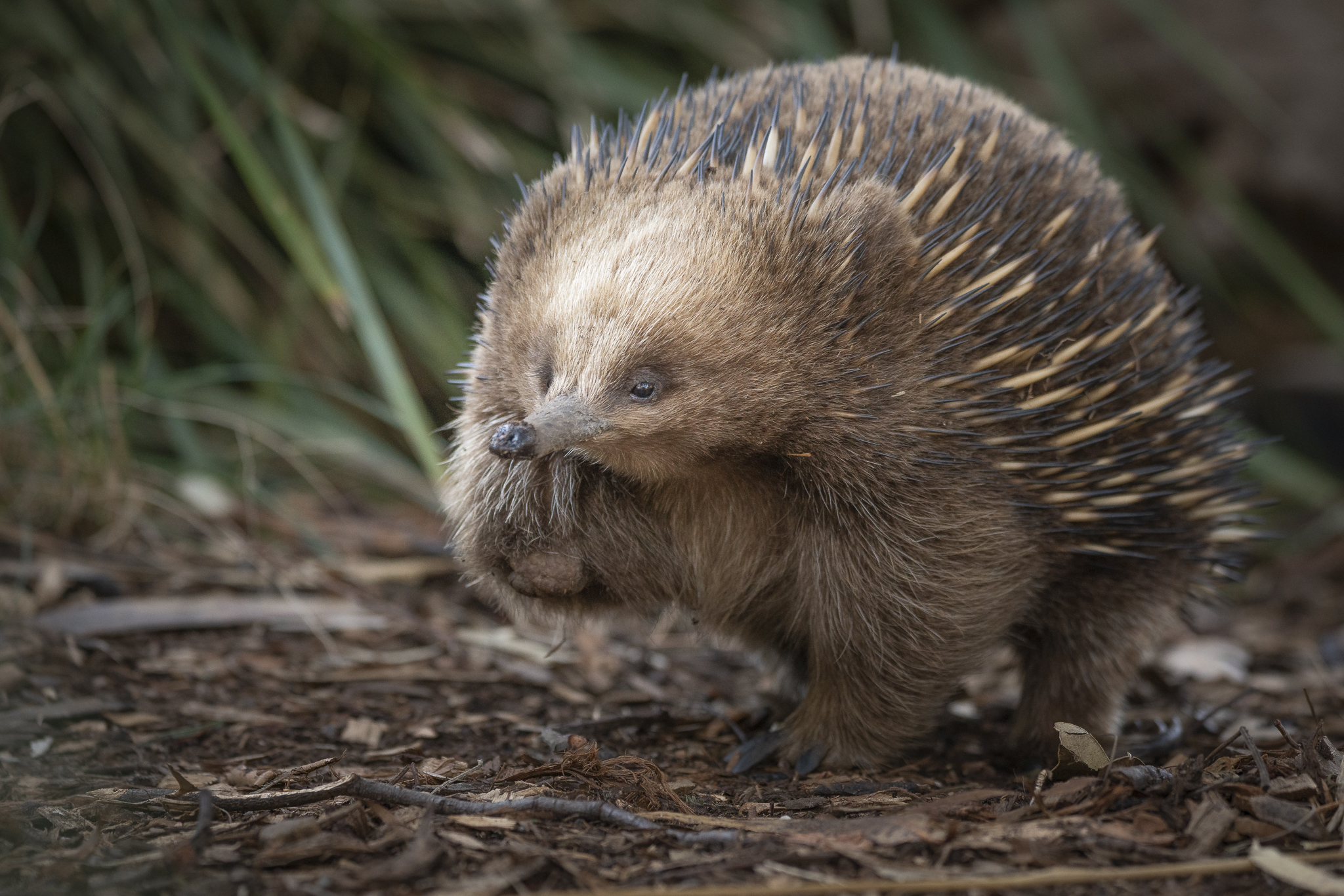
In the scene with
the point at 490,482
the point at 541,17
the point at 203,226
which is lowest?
the point at 490,482

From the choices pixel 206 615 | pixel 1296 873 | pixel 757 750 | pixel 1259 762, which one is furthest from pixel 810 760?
pixel 206 615

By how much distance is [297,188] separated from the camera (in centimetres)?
490

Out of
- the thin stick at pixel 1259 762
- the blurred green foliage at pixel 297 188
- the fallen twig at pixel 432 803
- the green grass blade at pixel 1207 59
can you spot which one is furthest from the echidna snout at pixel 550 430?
the green grass blade at pixel 1207 59

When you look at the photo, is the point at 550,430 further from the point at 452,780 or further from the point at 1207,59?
the point at 1207,59

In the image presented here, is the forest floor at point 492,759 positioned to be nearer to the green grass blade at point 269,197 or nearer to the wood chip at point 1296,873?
the wood chip at point 1296,873

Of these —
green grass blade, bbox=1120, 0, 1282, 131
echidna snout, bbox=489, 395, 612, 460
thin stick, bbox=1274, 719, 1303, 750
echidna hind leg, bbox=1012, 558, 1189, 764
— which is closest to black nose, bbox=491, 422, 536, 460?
echidna snout, bbox=489, 395, 612, 460

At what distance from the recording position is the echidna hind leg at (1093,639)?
3.07 meters

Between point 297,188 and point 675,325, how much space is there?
300 centimetres

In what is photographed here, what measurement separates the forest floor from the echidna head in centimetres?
70

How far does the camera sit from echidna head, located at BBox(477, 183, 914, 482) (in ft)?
7.75

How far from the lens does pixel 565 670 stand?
12.2 feet

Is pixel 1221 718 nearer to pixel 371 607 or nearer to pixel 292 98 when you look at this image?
pixel 371 607

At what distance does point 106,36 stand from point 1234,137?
5283 mm

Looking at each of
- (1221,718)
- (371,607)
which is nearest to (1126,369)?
(1221,718)
